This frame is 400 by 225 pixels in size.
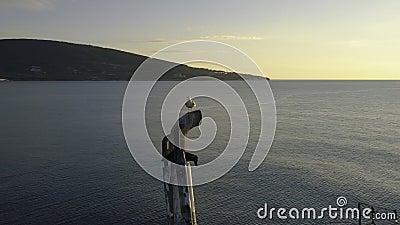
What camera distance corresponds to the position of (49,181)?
132 ft

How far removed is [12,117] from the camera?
94562mm

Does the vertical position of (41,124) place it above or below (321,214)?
above

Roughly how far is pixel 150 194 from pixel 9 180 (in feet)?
44.5

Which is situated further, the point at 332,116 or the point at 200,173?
the point at 332,116

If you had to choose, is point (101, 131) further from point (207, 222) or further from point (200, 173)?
point (207, 222)

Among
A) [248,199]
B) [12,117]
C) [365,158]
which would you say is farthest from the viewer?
[12,117]

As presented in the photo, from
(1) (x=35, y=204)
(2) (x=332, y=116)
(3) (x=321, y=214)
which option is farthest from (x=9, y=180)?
(2) (x=332, y=116)

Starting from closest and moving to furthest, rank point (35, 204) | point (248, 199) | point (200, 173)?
point (35, 204)
point (248, 199)
point (200, 173)

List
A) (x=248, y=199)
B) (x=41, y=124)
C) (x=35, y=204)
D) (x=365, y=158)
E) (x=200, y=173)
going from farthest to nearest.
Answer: (x=41, y=124), (x=365, y=158), (x=200, y=173), (x=248, y=199), (x=35, y=204)

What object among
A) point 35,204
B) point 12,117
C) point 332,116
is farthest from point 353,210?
point 12,117

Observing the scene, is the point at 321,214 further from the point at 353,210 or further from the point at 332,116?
the point at 332,116

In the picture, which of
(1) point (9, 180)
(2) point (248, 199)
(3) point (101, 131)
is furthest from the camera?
(3) point (101, 131)

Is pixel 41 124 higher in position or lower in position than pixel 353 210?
higher

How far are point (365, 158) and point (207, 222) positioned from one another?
2917 cm
